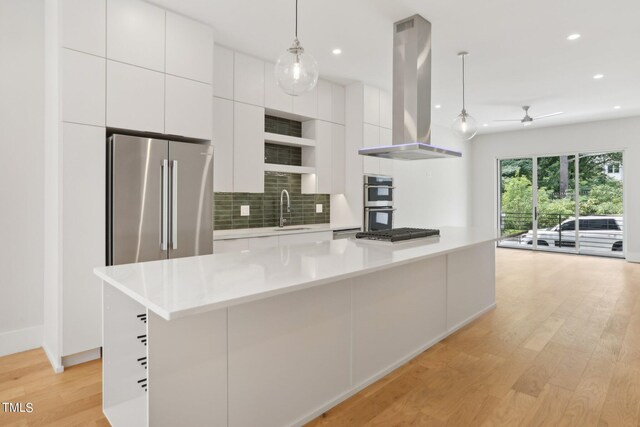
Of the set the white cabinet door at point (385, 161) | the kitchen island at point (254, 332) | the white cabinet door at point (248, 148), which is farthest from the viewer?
the white cabinet door at point (385, 161)

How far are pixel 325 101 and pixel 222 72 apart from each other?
1.62 metres

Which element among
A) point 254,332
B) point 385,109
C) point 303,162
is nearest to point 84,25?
point 254,332

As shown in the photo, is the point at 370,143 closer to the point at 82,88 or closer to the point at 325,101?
the point at 325,101

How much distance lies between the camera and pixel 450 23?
3.52 m

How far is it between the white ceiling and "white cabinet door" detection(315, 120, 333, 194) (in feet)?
2.34

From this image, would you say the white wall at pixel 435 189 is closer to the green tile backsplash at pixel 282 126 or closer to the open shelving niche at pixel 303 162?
the open shelving niche at pixel 303 162

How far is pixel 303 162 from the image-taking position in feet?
17.1

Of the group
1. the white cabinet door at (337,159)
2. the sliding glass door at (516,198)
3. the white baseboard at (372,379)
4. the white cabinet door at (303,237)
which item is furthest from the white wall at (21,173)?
the sliding glass door at (516,198)

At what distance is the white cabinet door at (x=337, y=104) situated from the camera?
5285mm

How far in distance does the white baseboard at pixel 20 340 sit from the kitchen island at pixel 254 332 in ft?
5.61

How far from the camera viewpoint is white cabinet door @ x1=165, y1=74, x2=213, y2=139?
3.21 m

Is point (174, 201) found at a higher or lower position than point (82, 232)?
higher

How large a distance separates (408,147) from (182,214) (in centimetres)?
210

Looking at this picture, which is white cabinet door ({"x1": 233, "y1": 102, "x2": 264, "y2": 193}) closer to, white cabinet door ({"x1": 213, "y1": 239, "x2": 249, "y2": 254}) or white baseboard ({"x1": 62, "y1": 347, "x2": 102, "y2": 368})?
white cabinet door ({"x1": 213, "y1": 239, "x2": 249, "y2": 254})
